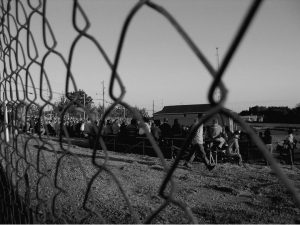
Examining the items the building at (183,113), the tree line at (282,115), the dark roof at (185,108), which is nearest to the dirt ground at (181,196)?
the building at (183,113)

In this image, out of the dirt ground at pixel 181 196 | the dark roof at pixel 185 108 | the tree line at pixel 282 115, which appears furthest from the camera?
the tree line at pixel 282 115

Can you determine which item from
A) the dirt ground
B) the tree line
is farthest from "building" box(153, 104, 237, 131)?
the dirt ground

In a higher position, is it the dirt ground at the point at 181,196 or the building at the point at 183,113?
the building at the point at 183,113

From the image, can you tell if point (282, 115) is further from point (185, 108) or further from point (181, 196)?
point (181, 196)

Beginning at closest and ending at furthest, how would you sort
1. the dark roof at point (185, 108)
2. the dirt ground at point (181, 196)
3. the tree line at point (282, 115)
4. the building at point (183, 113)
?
the dirt ground at point (181, 196)
the building at point (183, 113)
the dark roof at point (185, 108)
the tree line at point (282, 115)

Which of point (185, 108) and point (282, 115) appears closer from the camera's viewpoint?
point (185, 108)

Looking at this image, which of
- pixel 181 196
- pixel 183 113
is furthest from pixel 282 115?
pixel 181 196

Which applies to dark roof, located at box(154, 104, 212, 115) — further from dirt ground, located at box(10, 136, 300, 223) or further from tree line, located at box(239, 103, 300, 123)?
dirt ground, located at box(10, 136, 300, 223)

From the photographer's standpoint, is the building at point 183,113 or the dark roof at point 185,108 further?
the dark roof at point 185,108

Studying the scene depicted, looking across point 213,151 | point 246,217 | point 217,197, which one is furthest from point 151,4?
point 213,151

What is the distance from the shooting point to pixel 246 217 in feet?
12.4

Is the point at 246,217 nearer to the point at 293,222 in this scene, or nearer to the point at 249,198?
the point at 293,222

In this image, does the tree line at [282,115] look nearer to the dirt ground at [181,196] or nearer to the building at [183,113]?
the building at [183,113]

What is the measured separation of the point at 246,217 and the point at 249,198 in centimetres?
103
